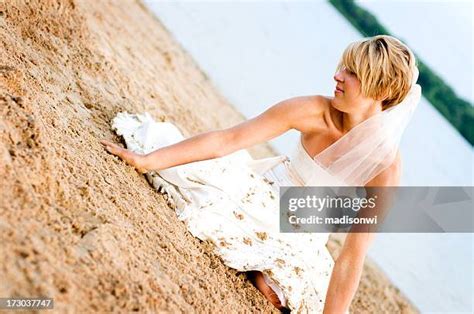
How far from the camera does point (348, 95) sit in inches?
93.1

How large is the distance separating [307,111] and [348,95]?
0.69 feet

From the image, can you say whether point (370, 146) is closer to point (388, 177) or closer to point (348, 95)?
point (388, 177)

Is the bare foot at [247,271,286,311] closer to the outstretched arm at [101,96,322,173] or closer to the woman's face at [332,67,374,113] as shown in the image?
the outstretched arm at [101,96,322,173]

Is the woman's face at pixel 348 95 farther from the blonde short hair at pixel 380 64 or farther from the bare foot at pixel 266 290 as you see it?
the bare foot at pixel 266 290

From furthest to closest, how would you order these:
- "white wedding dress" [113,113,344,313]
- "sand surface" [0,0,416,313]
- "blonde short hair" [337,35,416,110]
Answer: "white wedding dress" [113,113,344,313]
"blonde short hair" [337,35,416,110]
"sand surface" [0,0,416,313]

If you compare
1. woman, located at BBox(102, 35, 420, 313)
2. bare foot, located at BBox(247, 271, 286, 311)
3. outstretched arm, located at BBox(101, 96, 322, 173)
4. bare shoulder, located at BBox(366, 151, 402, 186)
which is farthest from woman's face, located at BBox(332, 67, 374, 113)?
bare foot, located at BBox(247, 271, 286, 311)

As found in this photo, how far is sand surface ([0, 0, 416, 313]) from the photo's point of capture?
1.58m

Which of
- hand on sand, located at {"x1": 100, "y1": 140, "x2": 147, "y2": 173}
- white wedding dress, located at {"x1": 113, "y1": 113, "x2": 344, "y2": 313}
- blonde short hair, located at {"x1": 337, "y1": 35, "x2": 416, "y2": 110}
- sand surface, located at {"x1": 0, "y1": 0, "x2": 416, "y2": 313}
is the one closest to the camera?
sand surface, located at {"x1": 0, "y1": 0, "x2": 416, "y2": 313}

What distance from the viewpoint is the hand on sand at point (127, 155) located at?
252 cm

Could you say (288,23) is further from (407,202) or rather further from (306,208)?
(306,208)

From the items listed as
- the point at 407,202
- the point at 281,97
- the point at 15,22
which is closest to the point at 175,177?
the point at 15,22

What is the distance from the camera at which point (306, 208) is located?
275 centimetres

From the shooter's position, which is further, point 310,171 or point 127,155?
point 310,171

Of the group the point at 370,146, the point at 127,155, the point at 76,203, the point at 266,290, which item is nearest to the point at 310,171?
the point at 370,146
